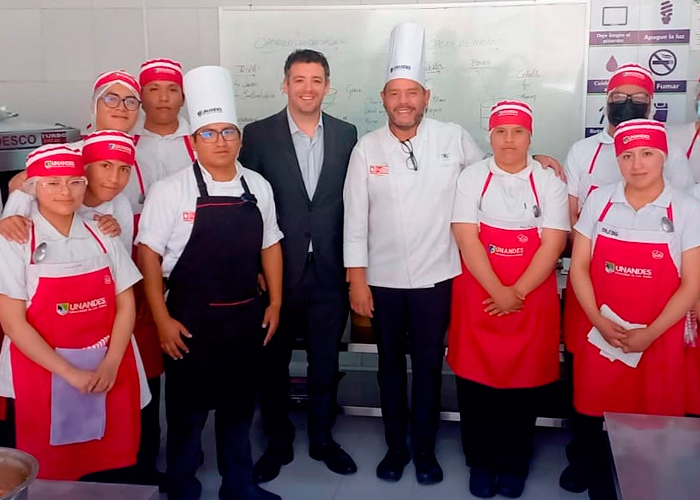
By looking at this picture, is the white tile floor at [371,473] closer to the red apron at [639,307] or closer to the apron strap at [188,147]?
the red apron at [639,307]

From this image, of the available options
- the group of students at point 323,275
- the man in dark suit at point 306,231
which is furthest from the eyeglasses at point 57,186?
the man in dark suit at point 306,231

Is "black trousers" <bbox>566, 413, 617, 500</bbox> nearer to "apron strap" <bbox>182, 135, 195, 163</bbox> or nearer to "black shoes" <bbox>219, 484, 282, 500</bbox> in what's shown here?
"black shoes" <bbox>219, 484, 282, 500</bbox>

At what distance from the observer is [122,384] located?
1.72 metres

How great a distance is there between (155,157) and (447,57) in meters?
1.22

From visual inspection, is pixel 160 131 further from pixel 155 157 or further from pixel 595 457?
pixel 595 457

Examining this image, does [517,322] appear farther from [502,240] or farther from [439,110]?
[439,110]

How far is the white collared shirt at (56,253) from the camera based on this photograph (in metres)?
1.56

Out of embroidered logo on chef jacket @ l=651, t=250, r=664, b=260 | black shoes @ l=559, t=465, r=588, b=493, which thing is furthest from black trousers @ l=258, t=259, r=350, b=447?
embroidered logo on chef jacket @ l=651, t=250, r=664, b=260

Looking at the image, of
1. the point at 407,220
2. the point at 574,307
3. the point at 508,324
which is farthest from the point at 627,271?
the point at 407,220

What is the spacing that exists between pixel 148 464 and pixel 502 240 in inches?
45.2

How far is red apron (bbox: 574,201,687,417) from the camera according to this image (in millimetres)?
1746

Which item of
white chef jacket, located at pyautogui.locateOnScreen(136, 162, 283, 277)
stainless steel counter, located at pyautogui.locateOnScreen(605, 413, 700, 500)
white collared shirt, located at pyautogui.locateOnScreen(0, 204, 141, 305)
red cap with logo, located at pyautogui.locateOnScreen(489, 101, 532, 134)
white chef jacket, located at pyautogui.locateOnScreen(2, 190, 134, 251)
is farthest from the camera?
red cap with logo, located at pyautogui.locateOnScreen(489, 101, 532, 134)

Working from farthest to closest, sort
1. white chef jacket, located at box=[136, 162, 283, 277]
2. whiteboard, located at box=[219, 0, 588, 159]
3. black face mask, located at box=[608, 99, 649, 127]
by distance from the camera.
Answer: whiteboard, located at box=[219, 0, 588, 159]
black face mask, located at box=[608, 99, 649, 127]
white chef jacket, located at box=[136, 162, 283, 277]

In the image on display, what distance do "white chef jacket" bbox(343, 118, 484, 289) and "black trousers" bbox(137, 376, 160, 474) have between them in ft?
2.18
